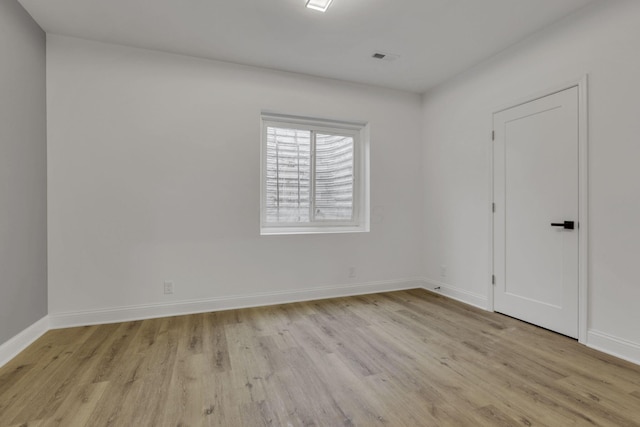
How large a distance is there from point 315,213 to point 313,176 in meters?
0.47

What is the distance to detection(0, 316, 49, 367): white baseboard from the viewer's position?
2.09m

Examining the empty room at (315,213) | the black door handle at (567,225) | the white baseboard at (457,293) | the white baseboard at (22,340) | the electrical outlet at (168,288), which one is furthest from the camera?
the white baseboard at (457,293)

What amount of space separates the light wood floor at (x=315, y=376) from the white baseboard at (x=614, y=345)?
80 mm

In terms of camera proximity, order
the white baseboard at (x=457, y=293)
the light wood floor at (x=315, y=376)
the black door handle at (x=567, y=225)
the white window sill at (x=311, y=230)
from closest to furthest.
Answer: the light wood floor at (x=315, y=376) → the black door handle at (x=567, y=225) → the white baseboard at (x=457, y=293) → the white window sill at (x=311, y=230)

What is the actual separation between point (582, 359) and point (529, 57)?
102 inches

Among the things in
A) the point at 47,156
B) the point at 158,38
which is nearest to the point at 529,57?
the point at 158,38

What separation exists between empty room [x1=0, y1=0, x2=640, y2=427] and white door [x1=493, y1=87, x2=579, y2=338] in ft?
0.06

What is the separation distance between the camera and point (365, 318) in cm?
300

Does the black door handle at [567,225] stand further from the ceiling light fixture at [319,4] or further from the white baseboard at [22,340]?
the white baseboard at [22,340]

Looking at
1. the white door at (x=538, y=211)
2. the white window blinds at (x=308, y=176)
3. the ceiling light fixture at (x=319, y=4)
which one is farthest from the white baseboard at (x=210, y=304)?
the ceiling light fixture at (x=319, y=4)

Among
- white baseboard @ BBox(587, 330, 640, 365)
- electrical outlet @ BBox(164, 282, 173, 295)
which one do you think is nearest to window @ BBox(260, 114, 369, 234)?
electrical outlet @ BBox(164, 282, 173, 295)

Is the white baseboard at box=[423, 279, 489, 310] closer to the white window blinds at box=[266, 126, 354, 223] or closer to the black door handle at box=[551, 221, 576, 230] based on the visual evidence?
the black door handle at box=[551, 221, 576, 230]

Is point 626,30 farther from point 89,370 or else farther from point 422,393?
point 89,370

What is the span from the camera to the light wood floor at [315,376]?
5.15 feet
